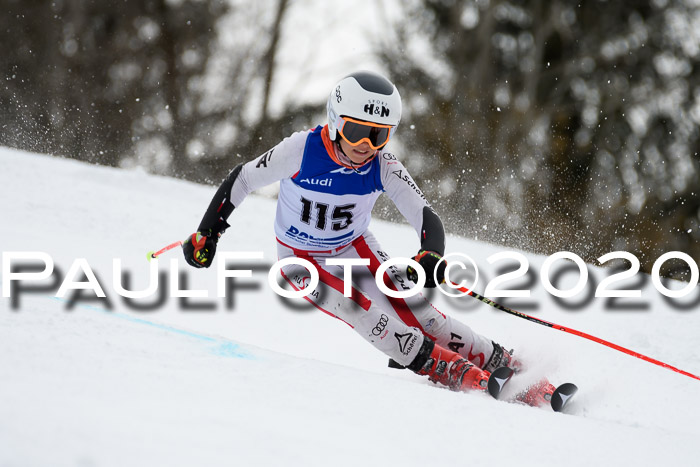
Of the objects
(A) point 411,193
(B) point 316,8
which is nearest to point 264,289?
(A) point 411,193

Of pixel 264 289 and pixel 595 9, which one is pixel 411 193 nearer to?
pixel 264 289

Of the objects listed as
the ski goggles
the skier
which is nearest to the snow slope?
the skier

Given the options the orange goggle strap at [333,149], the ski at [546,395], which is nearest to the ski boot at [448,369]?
the ski at [546,395]

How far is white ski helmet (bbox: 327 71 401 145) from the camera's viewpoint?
3.21 meters

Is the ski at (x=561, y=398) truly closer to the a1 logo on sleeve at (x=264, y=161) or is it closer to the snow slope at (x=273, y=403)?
the snow slope at (x=273, y=403)

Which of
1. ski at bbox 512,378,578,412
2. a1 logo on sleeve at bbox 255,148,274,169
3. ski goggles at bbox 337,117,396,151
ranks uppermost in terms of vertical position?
ski goggles at bbox 337,117,396,151

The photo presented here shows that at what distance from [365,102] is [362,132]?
0.13 metres

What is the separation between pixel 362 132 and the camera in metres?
3.23

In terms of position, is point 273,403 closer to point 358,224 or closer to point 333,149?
point 333,149

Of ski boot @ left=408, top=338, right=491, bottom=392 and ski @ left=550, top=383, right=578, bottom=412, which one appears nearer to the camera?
ski @ left=550, top=383, right=578, bottom=412

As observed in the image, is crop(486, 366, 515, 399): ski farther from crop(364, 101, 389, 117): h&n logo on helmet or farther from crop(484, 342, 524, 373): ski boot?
crop(364, 101, 389, 117): h&n logo on helmet

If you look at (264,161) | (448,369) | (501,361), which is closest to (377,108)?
(264,161)

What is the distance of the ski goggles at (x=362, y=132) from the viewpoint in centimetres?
322

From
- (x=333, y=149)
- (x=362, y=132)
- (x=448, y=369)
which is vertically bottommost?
(x=448, y=369)
